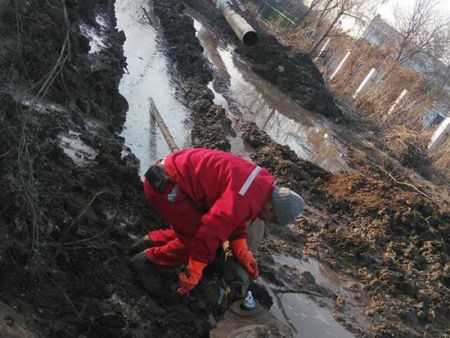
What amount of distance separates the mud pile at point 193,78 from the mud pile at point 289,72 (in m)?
2.82

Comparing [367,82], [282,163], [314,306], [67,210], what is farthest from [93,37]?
[367,82]

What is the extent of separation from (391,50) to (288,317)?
23.1 metres

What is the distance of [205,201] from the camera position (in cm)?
357

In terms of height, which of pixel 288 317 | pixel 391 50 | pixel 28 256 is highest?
pixel 391 50

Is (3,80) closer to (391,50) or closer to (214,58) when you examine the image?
(214,58)

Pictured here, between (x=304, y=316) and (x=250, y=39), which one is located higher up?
(x=250, y=39)

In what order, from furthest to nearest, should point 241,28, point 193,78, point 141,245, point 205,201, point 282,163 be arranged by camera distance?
point 241,28, point 193,78, point 282,163, point 141,245, point 205,201

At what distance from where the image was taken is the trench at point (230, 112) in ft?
Result: 17.4

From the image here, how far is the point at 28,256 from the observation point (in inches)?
116

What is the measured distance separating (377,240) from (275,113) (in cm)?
547

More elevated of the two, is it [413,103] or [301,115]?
[413,103]

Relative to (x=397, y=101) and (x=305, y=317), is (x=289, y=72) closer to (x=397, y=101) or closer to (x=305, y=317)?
(x=397, y=101)

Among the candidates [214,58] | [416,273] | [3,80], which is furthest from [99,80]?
[214,58]

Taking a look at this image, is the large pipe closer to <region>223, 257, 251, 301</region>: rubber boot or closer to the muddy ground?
the muddy ground
